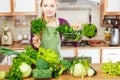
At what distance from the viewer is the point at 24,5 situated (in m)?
3.87

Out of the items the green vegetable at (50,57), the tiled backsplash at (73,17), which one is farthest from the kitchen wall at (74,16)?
the green vegetable at (50,57)

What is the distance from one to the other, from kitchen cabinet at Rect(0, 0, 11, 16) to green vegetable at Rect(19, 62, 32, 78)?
2.17 metres

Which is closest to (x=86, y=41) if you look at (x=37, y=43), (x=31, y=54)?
(x=37, y=43)

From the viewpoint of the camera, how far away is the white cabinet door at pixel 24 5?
3.85 m

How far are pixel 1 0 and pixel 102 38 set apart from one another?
1.74m

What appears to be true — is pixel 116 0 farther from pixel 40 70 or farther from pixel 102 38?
pixel 40 70

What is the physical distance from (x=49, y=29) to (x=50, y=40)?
13 cm

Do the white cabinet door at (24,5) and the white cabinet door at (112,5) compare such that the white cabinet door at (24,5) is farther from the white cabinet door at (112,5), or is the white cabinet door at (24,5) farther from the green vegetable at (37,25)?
the green vegetable at (37,25)

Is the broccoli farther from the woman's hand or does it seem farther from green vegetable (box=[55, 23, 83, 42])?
the woman's hand

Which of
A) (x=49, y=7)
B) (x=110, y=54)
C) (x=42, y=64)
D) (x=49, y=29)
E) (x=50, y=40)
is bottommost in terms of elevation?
(x=110, y=54)

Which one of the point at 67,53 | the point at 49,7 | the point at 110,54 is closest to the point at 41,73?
Answer: the point at 49,7

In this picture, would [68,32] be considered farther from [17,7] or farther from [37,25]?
[17,7]

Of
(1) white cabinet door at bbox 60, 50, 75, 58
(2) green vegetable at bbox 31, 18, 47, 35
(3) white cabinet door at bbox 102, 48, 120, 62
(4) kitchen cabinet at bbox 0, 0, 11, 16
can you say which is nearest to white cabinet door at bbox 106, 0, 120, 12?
(3) white cabinet door at bbox 102, 48, 120, 62

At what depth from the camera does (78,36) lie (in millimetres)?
2117
